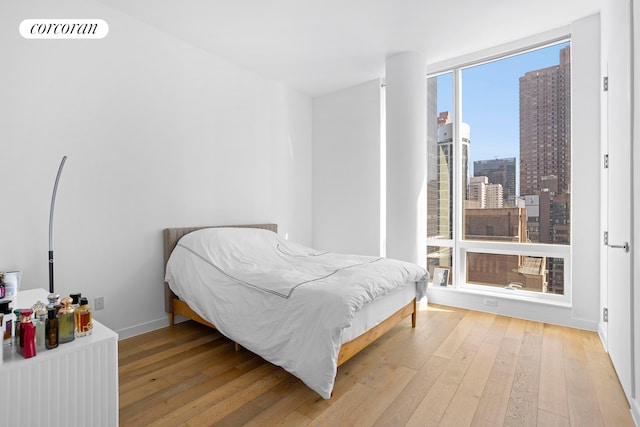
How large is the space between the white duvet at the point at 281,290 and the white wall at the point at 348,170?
1224mm

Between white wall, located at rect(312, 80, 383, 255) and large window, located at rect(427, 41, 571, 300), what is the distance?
2.32ft

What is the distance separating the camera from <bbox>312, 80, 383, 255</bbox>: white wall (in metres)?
4.34

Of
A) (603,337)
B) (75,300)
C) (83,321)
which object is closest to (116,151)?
(75,300)

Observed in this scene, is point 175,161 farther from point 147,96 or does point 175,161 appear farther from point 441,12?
point 441,12

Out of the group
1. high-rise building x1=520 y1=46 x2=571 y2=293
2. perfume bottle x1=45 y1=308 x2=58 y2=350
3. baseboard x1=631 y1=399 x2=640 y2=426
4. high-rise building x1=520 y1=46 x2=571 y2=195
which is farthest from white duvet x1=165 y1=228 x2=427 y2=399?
high-rise building x1=520 y1=46 x2=571 y2=195

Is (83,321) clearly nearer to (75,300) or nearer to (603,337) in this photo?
(75,300)

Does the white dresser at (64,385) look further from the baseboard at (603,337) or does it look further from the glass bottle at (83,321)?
the baseboard at (603,337)

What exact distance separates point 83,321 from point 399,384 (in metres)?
1.79

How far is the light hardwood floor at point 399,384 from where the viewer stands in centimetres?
175

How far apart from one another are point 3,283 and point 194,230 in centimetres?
150

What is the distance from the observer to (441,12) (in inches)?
115

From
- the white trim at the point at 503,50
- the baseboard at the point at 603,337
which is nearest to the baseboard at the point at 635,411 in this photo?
the baseboard at the point at 603,337

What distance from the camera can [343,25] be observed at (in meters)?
3.11

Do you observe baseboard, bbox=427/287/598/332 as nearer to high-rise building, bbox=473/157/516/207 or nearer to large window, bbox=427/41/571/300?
large window, bbox=427/41/571/300
